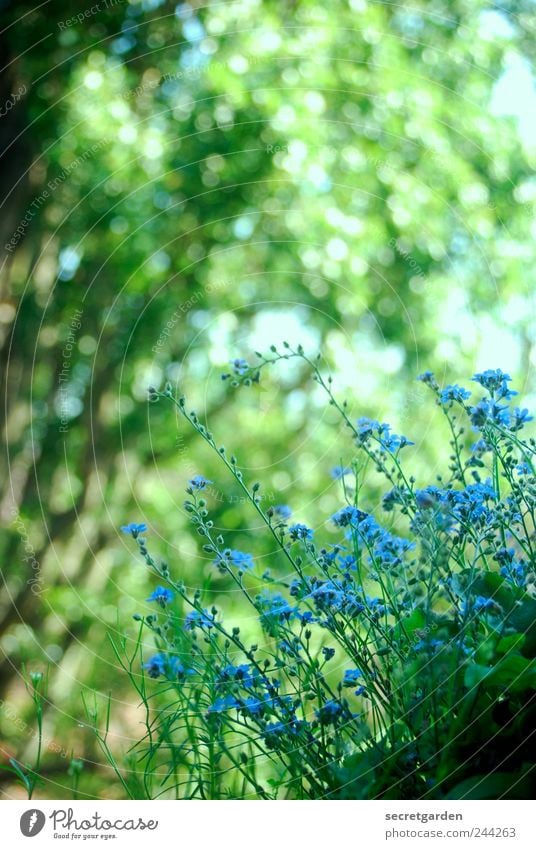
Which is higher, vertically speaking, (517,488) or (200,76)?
(200,76)

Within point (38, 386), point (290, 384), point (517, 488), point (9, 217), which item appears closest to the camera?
point (517, 488)

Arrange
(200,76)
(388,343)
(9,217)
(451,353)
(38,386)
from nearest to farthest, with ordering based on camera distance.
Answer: (9,217) < (200,76) < (451,353) < (388,343) < (38,386)

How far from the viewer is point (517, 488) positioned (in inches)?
34.6

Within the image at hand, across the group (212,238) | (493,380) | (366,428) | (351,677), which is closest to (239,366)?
(366,428)

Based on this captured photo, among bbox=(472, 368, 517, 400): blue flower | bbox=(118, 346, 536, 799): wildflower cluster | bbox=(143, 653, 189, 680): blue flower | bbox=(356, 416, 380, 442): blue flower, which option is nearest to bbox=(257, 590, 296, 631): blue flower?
bbox=(118, 346, 536, 799): wildflower cluster

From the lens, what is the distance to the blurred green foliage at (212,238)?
2.85 metres

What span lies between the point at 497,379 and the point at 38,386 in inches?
141

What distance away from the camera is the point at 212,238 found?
380cm

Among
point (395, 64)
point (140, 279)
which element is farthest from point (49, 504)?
point (395, 64)

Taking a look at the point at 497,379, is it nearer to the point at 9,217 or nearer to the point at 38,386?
the point at 9,217

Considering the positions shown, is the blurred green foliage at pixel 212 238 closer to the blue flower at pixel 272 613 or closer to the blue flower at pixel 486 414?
the blue flower at pixel 486 414
